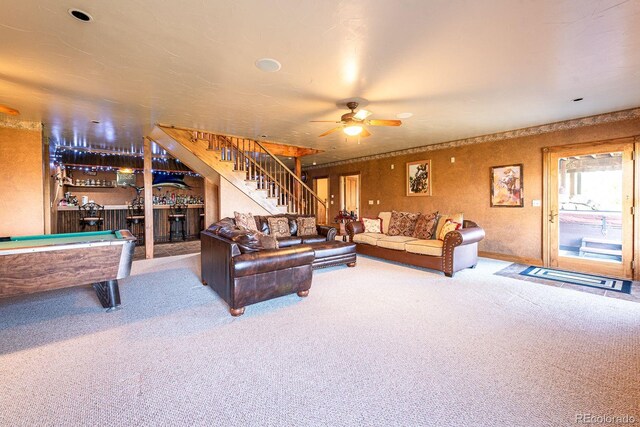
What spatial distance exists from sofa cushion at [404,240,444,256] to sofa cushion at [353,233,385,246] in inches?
28.2

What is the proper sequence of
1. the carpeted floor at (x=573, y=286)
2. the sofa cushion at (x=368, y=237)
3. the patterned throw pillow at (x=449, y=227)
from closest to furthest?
the carpeted floor at (x=573, y=286), the patterned throw pillow at (x=449, y=227), the sofa cushion at (x=368, y=237)

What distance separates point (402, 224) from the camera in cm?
567

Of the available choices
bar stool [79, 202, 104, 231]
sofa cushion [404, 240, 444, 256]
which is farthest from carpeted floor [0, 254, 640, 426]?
bar stool [79, 202, 104, 231]

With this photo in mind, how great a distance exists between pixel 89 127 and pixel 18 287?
3.87 meters

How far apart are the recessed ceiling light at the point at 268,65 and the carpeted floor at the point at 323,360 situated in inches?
103

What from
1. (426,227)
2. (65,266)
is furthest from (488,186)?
(65,266)

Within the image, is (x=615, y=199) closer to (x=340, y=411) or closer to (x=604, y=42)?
(x=604, y=42)

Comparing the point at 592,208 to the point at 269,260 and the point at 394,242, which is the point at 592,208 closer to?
the point at 394,242

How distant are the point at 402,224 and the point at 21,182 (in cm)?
699

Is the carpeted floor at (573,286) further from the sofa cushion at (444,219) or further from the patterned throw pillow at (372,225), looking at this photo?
the patterned throw pillow at (372,225)

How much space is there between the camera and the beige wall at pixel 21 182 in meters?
4.66

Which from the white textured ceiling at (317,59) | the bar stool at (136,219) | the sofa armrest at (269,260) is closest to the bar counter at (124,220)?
the bar stool at (136,219)

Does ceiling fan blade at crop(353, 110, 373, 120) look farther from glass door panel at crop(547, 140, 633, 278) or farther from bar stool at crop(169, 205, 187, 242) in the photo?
bar stool at crop(169, 205, 187, 242)

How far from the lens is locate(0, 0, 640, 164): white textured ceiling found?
201 cm
